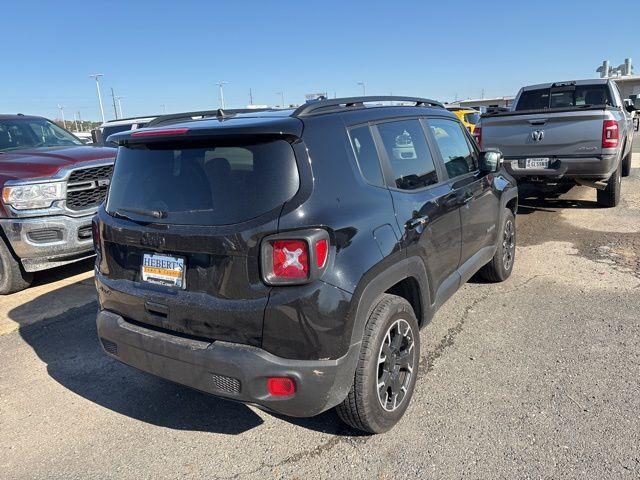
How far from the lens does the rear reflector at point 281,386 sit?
7.80ft

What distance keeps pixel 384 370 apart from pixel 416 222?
0.91 metres

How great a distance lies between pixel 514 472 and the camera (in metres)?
2.52

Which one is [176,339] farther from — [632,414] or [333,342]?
[632,414]

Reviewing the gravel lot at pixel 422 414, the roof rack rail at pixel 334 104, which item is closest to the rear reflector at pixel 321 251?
the roof rack rail at pixel 334 104

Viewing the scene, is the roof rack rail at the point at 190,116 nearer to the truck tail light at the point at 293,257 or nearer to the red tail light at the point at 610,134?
the truck tail light at the point at 293,257

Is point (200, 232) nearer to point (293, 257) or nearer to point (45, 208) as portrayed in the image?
point (293, 257)

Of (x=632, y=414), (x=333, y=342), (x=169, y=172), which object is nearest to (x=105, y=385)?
(x=169, y=172)

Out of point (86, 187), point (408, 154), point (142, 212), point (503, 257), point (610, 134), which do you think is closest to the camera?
point (142, 212)

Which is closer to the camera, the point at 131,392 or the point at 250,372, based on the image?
the point at 250,372

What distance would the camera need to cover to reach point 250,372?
236 cm

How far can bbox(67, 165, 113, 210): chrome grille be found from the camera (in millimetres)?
5574

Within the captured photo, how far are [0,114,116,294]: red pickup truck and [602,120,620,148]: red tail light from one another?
658cm

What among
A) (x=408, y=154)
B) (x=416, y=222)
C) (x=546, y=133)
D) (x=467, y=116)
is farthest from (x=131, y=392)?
(x=467, y=116)

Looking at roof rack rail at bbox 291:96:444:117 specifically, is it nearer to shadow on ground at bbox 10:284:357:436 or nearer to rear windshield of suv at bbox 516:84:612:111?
shadow on ground at bbox 10:284:357:436
